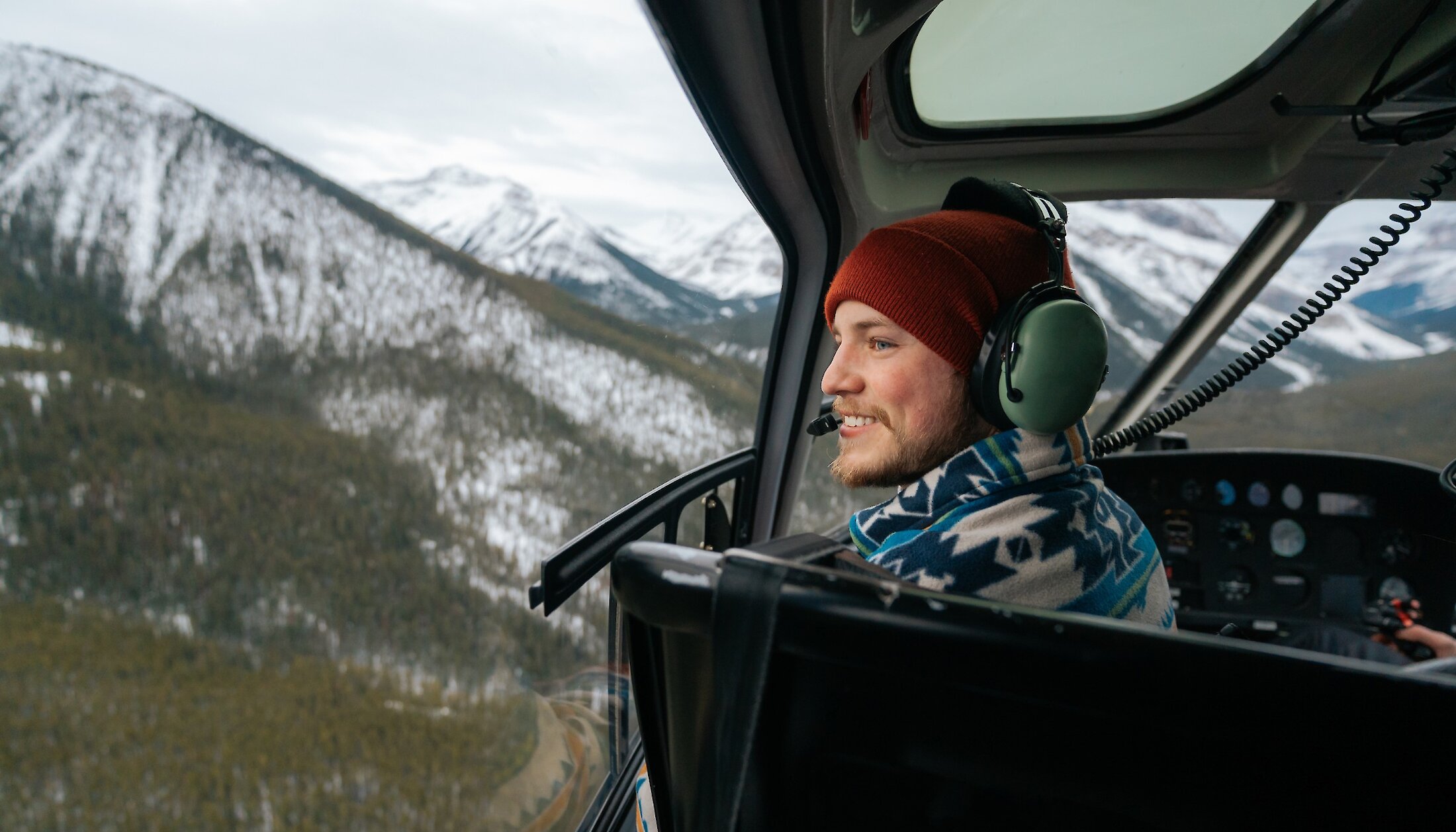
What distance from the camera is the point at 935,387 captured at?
104 cm

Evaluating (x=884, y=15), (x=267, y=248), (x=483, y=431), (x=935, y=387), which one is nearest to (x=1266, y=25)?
(x=884, y=15)

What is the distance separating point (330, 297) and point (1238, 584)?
10.3 feet

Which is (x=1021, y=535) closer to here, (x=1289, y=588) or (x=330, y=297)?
(x=330, y=297)

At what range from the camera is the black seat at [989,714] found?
Answer: 17.1 inches

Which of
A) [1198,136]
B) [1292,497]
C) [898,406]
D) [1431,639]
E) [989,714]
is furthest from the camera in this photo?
[1292,497]

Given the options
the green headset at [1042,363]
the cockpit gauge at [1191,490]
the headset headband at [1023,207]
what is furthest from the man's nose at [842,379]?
the cockpit gauge at [1191,490]

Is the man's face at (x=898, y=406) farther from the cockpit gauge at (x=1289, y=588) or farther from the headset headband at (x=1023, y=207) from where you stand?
the cockpit gauge at (x=1289, y=588)

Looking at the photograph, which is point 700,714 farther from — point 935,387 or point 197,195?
point 197,195

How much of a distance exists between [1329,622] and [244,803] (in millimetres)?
3320

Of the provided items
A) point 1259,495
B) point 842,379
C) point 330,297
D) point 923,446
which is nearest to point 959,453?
point 923,446

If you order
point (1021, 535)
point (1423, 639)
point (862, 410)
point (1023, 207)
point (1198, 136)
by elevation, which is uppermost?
point (1198, 136)

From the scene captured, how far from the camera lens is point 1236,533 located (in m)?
2.72

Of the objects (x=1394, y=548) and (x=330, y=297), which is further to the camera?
(x=1394, y=548)

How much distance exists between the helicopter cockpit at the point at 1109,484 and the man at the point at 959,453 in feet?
0.53
